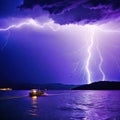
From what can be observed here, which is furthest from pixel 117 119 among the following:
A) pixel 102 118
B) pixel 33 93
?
pixel 33 93

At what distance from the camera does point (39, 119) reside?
4903 cm

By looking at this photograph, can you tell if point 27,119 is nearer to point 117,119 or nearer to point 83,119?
point 83,119

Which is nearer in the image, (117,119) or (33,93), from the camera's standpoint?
(117,119)

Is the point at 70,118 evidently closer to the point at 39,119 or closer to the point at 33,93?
the point at 39,119

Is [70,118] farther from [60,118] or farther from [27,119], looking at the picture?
[27,119]

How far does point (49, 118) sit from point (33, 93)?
98.7 m

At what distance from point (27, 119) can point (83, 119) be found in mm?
9243

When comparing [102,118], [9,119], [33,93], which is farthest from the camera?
[33,93]

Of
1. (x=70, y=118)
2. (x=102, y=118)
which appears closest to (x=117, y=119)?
(x=102, y=118)

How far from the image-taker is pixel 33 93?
149 metres

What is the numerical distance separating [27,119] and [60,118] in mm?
5611

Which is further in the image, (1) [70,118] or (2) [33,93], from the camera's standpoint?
(2) [33,93]

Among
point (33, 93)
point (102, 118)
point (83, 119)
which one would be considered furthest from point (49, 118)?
point (33, 93)

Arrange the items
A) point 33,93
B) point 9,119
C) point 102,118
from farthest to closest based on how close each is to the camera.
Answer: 1. point 33,93
2. point 102,118
3. point 9,119
